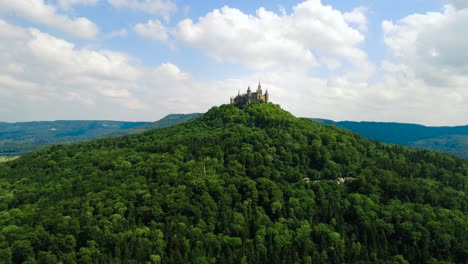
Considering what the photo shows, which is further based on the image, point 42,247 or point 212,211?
point 212,211

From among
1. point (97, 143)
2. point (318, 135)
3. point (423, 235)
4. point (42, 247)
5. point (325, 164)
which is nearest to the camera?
point (42, 247)

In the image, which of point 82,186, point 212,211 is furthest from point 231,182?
point 82,186

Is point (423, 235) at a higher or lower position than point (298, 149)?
lower

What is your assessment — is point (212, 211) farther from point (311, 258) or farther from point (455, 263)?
point (455, 263)

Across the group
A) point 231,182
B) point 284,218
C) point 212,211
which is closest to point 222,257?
point 212,211

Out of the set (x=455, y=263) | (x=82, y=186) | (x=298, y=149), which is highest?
(x=298, y=149)

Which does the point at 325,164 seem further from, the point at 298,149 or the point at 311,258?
the point at 311,258

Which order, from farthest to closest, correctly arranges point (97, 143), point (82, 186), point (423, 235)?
point (97, 143) < point (82, 186) < point (423, 235)
